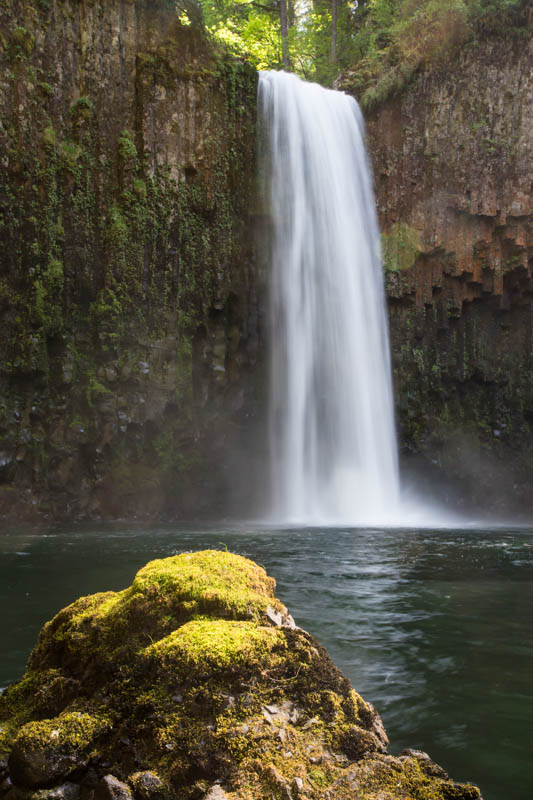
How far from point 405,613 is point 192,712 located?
15.9 feet

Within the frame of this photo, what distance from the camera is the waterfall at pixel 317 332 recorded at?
2150 cm

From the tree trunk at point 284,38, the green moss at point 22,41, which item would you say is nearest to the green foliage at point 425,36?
the tree trunk at point 284,38

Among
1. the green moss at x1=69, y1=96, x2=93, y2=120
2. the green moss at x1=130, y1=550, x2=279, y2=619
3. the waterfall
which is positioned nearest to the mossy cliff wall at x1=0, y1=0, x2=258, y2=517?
the green moss at x1=69, y1=96, x2=93, y2=120

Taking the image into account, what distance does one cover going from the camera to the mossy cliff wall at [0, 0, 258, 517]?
1750 centimetres

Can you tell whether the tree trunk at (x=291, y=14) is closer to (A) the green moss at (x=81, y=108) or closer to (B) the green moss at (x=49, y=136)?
(A) the green moss at (x=81, y=108)

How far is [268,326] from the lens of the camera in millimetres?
21516

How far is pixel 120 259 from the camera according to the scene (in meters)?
19.0

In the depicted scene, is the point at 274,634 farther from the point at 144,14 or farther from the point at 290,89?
the point at 290,89

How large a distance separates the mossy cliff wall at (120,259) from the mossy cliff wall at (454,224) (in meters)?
5.90

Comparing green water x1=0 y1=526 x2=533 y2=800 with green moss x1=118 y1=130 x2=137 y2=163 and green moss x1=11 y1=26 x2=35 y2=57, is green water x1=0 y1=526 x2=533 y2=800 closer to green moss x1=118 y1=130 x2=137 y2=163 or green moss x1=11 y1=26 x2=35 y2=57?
green moss x1=118 y1=130 x2=137 y2=163

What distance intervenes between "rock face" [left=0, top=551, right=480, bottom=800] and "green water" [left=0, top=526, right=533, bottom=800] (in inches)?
42.2

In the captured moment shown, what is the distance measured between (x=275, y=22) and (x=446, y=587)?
33.3 metres

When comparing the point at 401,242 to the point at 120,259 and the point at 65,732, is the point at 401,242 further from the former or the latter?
the point at 65,732

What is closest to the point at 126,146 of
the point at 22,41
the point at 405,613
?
the point at 22,41
